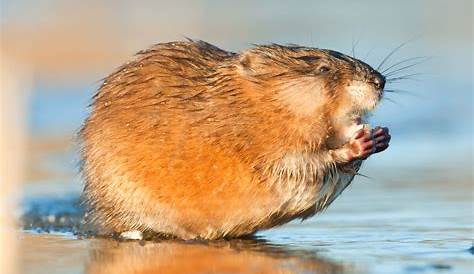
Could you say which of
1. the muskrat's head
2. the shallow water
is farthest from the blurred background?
the muskrat's head

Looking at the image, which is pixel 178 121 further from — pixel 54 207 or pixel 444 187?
pixel 444 187

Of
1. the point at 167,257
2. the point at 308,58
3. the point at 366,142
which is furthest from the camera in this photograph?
the point at 308,58

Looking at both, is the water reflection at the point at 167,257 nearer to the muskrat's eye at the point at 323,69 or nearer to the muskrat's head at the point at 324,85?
the muskrat's head at the point at 324,85

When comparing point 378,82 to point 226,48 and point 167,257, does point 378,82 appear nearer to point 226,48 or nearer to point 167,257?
point 167,257

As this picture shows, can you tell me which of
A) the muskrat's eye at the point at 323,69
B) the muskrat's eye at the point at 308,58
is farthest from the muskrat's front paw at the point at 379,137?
the muskrat's eye at the point at 308,58

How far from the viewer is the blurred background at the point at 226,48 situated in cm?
1095

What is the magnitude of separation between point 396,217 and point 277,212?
1.22m

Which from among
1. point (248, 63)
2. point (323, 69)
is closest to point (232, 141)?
point (248, 63)

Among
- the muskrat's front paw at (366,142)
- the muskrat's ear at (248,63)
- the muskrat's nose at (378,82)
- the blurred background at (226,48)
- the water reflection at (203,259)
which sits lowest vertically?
the water reflection at (203,259)

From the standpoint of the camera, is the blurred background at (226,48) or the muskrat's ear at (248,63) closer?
the muskrat's ear at (248,63)

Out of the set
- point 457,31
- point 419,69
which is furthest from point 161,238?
point 457,31

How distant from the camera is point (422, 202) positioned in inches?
349

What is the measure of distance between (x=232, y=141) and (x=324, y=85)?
58 centimetres

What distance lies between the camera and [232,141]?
725 centimetres
